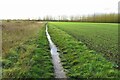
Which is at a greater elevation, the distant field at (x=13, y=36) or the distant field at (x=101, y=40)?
the distant field at (x=13, y=36)

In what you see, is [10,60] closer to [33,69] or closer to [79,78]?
[33,69]

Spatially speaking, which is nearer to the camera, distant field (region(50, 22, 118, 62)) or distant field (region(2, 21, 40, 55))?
distant field (region(50, 22, 118, 62))

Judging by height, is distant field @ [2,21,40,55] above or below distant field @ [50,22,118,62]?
above

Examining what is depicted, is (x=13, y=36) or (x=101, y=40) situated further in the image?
(x=101, y=40)

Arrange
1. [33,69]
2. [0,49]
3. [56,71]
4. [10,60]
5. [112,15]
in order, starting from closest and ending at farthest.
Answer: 1. [33,69]
2. [56,71]
3. [10,60]
4. [0,49]
5. [112,15]

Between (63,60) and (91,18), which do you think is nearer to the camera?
(63,60)

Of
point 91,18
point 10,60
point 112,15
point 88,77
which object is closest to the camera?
point 88,77

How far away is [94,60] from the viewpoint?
14750 millimetres

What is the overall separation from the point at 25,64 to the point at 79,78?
8.83ft

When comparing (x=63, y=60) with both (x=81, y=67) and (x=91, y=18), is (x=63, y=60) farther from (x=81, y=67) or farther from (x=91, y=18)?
(x=91, y=18)

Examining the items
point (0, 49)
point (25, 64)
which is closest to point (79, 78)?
point (25, 64)

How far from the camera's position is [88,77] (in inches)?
450

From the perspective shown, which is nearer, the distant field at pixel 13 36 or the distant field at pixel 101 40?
the distant field at pixel 101 40

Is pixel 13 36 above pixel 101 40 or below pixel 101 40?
above
